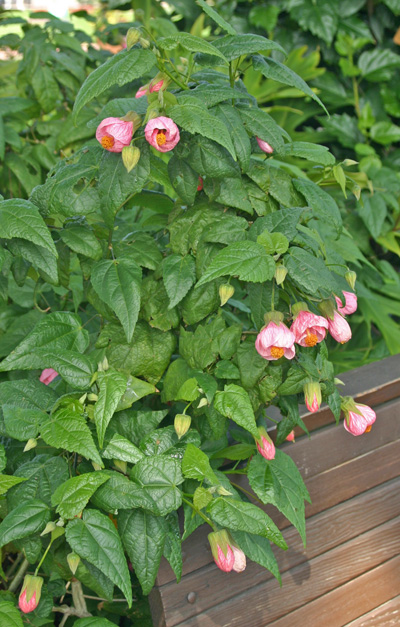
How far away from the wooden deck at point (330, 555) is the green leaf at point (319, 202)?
0.40 meters

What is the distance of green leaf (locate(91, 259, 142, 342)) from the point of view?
0.81 m

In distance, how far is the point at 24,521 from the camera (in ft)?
2.51

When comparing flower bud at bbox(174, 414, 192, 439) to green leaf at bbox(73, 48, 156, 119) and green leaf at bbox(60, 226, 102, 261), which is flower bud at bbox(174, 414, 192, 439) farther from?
green leaf at bbox(73, 48, 156, 119)

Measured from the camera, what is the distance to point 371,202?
1.72m

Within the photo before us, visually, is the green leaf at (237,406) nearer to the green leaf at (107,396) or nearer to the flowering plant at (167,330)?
the flowering plant at (167,330)

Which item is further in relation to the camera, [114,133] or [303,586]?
[303,586]

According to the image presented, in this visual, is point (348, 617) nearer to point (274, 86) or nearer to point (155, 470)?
point (155, 470)

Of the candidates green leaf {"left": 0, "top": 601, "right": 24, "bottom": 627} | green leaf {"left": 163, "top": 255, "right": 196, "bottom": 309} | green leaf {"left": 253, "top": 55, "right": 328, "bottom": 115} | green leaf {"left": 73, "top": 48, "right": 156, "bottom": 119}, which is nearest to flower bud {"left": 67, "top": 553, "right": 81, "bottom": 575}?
green leaf {"left": 0, "top": 601, "right": 24, "bottom": 627}

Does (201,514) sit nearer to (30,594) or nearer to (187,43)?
(30,594)

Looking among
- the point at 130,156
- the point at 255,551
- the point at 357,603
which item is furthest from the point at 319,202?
the point at 357,603

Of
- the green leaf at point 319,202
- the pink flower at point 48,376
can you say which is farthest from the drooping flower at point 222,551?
the green leaf at point 319,202

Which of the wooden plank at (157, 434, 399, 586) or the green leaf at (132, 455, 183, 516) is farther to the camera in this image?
the wooden plank at (157, 434, 399, 586)

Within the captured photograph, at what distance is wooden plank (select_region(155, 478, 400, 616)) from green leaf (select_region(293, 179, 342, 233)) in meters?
0.54

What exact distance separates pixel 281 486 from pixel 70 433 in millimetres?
333
